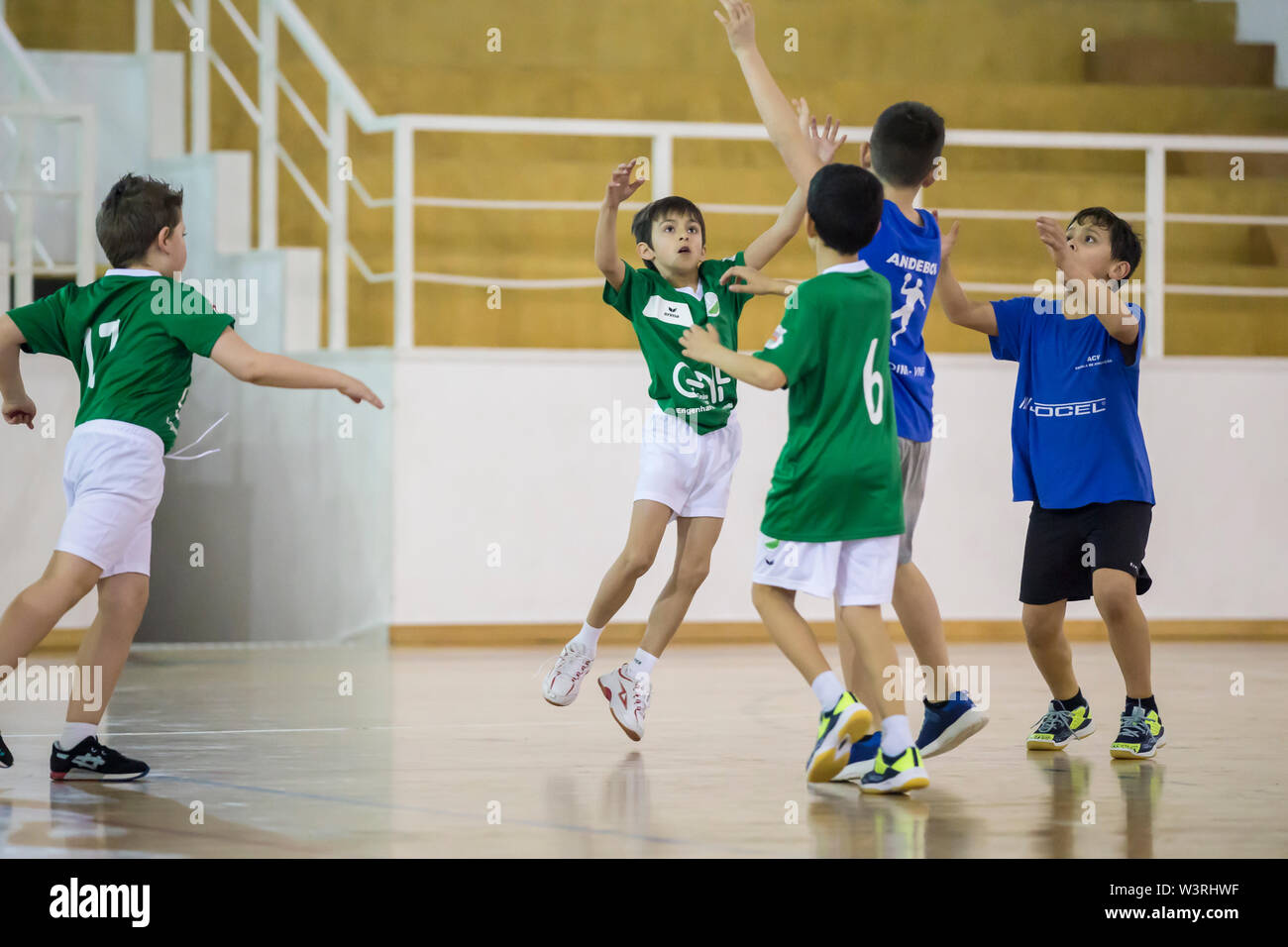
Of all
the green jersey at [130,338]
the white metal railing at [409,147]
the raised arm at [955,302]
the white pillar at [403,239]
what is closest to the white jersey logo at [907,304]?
the raised arm at [955,302]

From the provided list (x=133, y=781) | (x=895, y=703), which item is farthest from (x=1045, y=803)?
(x=133, y=781)

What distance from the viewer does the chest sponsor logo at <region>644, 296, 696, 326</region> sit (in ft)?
13.6

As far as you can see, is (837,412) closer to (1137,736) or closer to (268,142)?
(1137,736)

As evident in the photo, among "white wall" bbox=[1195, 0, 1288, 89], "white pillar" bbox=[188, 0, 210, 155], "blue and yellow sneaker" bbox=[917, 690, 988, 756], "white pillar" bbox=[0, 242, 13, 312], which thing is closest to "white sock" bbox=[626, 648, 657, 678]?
"blue and yellow sneaker" bbox=[917, 690, 988, 756]

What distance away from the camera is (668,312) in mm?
4156

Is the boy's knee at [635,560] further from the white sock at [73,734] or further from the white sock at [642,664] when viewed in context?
the white sock at [73,734]

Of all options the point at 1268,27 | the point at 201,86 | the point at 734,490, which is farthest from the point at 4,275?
the point at 1268,27

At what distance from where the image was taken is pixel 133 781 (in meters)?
3.36

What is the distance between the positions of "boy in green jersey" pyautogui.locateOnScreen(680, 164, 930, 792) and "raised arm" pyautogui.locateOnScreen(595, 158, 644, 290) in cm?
82

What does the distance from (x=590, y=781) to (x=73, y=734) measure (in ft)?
3.56

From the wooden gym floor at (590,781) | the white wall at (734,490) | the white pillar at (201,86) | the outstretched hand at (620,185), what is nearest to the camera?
the wooden gym floor at (590,781)

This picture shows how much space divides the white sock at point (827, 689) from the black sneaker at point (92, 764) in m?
1.42

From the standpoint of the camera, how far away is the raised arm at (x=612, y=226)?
3.96 m

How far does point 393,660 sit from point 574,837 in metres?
3.46
